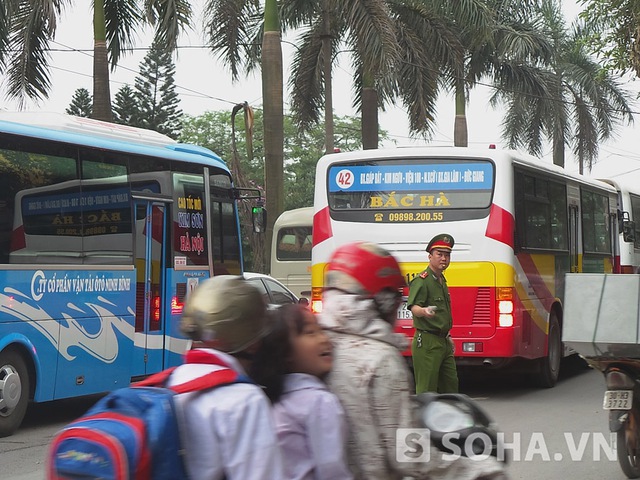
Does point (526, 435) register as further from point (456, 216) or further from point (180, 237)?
point (180, 237)

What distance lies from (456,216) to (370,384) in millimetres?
9936

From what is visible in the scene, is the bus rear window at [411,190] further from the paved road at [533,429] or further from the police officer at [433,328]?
the police officer at [433,328]

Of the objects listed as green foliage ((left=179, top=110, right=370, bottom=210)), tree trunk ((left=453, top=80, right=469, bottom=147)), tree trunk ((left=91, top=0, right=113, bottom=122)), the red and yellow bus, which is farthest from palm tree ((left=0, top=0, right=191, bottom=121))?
green foliage ((left=179, top=110, right=370, bottom=210))

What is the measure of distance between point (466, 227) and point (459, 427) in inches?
378

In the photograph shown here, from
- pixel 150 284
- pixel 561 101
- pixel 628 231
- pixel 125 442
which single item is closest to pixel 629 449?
pixel 125 442

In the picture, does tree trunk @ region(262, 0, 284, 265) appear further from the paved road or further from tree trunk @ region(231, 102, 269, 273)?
the paved road

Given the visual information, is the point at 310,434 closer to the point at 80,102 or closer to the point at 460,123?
the point at 460,123

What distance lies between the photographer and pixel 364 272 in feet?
10.9

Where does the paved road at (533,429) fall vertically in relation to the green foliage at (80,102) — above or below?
below

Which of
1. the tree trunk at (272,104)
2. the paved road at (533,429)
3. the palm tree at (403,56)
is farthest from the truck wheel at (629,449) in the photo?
the palm tree at (403,56)

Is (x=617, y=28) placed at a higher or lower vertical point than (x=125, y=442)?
higher

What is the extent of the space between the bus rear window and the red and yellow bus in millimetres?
12

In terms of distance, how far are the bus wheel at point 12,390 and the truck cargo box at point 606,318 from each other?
230 inches

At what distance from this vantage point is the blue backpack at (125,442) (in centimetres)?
234
